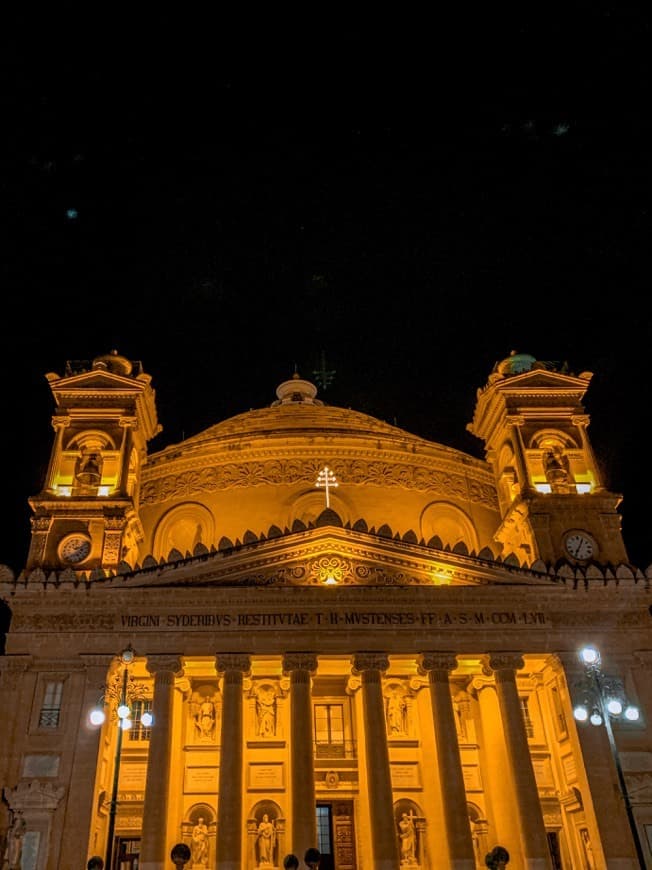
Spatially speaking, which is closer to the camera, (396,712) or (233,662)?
(233,662)

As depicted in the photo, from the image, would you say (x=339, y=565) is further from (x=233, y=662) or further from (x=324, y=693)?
(x=233, y=662)

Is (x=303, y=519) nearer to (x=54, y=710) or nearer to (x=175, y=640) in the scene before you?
(x=175, y=640)

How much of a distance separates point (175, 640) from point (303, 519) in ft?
33.6

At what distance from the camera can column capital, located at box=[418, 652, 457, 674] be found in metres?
27.2

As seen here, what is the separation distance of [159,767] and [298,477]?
15846 mm

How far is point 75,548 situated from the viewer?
30.5 metres

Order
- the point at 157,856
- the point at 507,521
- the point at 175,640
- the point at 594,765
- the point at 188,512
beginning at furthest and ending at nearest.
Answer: the point at 188,512
the point at 507,521
the point at 175,640
the point at 594,765
the point at 157,856

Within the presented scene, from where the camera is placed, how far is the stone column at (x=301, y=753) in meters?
23.9

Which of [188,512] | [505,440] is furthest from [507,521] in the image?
[188,512]

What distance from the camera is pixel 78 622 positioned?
2734 centimetres

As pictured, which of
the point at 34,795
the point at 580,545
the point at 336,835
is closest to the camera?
the point at 34,795

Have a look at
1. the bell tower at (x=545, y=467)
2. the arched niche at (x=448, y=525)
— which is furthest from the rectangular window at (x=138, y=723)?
the bell tower at (x=545, y=467)

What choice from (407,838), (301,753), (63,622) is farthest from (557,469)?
(63,622)

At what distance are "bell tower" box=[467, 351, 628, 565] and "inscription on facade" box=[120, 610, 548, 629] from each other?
11.8 feet
